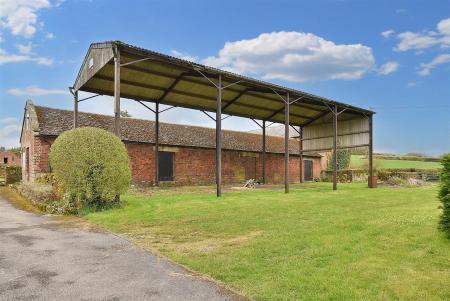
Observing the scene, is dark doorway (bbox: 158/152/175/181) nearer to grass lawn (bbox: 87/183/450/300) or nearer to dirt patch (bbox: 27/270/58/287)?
grass lawn (bbox: 87/183/450/300)

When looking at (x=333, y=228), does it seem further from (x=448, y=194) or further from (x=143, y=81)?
(x=143, y=81)

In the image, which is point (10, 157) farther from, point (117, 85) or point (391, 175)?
point (391, 175)

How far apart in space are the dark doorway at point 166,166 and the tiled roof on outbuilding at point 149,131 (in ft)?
2.56

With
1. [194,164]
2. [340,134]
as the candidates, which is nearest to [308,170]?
[340,134]

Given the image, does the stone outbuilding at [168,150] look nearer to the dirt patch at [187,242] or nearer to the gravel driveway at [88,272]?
the gravel driveway at [88,272]

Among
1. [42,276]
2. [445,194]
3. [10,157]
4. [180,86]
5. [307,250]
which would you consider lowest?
[42,276]

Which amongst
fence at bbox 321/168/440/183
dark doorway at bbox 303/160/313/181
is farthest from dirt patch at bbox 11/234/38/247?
dark doorway at bbox 303/160/313/181

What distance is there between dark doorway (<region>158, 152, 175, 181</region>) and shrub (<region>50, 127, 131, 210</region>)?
11.7m

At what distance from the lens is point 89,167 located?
1079 cm

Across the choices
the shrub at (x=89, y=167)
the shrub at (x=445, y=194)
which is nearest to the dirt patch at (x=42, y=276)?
the shrub at (x=89, y=167)

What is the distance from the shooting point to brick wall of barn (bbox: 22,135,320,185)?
2020 cm

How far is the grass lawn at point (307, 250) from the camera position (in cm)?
430

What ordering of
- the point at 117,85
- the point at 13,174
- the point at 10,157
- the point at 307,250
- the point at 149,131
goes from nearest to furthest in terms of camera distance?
the point at 307,250 < the point at 117,85 < the point at 149,131 < the point at 13,174 < the point at 10,157

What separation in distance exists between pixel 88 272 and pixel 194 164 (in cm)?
1958
